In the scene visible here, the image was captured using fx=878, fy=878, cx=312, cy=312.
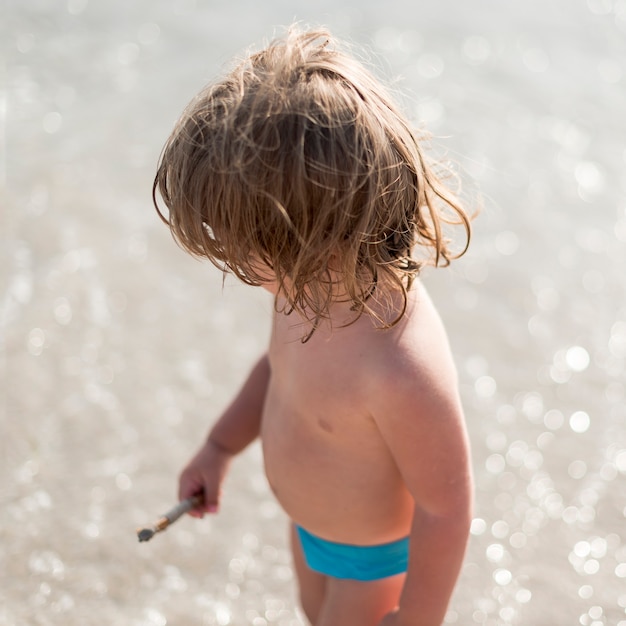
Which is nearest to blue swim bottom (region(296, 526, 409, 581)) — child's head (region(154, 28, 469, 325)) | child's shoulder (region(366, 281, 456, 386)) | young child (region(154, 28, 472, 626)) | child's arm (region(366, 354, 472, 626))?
young child (region(154, 28, 472, 626))

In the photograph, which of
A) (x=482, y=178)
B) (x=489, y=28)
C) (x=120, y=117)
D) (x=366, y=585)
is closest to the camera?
(x=366, y=585)

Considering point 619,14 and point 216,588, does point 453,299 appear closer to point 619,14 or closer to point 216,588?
point 216,588

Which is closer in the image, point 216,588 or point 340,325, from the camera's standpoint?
point 340,325

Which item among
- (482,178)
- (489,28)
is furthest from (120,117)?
(489,28)

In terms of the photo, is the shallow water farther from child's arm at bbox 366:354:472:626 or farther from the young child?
child's arm at bbox 366:354:472:626

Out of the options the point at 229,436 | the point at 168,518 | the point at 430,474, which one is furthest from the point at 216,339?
the point at 430,474

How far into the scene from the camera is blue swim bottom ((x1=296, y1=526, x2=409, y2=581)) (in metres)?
1.66

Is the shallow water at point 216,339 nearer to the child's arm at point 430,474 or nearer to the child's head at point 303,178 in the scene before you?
the child's head at point 303,178

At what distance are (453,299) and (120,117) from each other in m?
1.97

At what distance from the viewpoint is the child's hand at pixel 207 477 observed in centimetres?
182

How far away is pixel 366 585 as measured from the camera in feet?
5.49

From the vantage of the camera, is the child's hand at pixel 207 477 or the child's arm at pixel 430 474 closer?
the child's arm at pixel 430 474

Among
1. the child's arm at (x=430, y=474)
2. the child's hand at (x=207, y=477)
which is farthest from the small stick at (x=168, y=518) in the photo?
the child's arm at (x=430, y=474)

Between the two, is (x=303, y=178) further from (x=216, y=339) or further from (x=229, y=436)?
(x=216, y=339)
